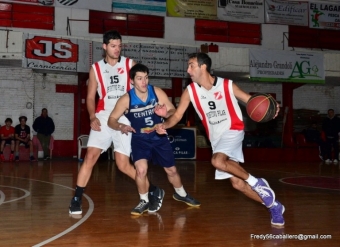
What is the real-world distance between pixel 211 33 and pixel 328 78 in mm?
5254

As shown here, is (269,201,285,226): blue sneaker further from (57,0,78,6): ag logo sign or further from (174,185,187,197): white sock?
(57,0,78,6): ag logo sign

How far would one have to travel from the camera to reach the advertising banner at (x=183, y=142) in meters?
15.5

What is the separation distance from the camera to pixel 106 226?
4.48 metres

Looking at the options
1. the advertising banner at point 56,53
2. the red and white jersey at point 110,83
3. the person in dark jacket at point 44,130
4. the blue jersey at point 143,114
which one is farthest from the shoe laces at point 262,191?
the person in dark jacket at point 44,130

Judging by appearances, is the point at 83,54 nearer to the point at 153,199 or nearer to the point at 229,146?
the point at 153,199

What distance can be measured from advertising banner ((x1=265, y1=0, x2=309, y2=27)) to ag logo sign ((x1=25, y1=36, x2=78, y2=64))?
24.8 ft

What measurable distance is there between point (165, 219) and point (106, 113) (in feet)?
4.34

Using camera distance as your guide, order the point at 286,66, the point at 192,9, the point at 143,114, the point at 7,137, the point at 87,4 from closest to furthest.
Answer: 1. the point at 143,114
2. the point at 7,137
3. the point at 87,4
4. the point at 192,9
5. the point at 286,66

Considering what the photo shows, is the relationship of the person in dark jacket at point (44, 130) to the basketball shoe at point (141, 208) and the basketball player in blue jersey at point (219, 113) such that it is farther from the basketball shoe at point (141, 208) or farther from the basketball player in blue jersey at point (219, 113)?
the basketball player in blue jersey at point (219, 113)

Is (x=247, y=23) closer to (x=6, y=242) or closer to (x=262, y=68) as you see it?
(x=262, y=68)

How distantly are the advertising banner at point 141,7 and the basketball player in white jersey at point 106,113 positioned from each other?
38.7ft

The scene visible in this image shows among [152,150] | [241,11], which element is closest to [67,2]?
[241,11]

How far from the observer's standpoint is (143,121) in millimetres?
5113

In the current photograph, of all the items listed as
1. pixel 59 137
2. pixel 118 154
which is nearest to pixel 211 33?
pixel 59 137
